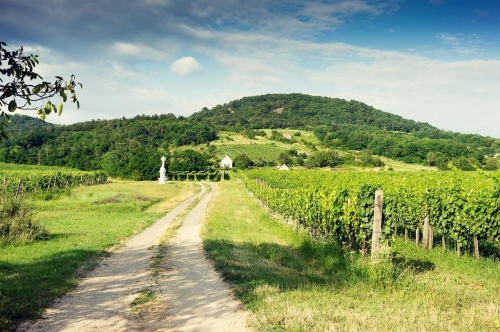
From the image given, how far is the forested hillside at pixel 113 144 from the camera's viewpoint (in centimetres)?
9000

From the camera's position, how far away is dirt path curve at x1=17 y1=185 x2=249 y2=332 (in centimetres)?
635

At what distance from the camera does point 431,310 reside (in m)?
6.28

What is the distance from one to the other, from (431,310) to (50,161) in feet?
392

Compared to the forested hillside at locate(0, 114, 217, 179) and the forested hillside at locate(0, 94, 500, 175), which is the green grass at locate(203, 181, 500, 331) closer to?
the forested hillside at locate(0, 114, 217, 179)

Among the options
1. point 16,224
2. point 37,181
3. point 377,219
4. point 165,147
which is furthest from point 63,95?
point 165,147

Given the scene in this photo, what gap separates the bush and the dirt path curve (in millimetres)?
4459

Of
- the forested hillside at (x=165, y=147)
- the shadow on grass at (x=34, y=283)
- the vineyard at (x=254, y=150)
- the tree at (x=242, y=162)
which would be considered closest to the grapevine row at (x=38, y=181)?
the shadow on grass at (x=34, y=283)

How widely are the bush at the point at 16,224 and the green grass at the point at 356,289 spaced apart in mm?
7202

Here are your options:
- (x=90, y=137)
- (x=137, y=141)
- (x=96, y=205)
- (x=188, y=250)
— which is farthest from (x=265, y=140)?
(x=188, y=250)

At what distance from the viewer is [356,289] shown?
7688 mm

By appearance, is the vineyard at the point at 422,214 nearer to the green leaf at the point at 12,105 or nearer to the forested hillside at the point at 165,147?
the green leaf at the point at 12,105

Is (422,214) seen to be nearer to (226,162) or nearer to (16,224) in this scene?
(16,224)

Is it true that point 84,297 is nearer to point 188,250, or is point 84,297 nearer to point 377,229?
point 188,250

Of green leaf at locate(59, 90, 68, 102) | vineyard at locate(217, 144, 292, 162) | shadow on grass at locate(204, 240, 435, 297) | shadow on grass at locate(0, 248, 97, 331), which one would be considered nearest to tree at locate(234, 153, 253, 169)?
vineyard at locate(217, 144, 292, 162)
